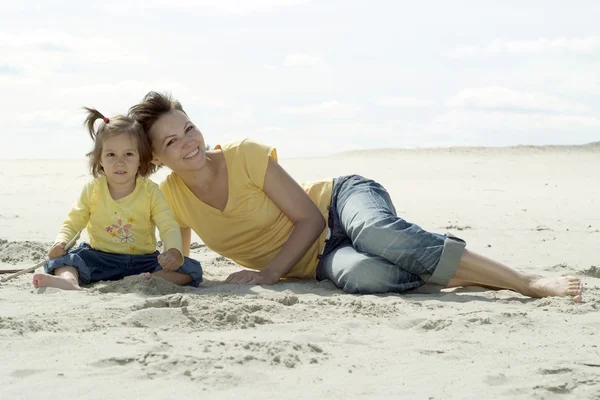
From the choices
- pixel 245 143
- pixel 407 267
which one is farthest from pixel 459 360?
pixel 245 143

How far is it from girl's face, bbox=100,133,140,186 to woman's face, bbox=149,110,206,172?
4.8 inches

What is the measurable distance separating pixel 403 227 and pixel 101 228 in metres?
1.68

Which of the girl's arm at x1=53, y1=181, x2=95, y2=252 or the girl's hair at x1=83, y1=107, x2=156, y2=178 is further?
the girl's arm at x1=53, y1=181, x2=95, y2=252

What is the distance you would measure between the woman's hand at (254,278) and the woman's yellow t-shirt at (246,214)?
250 millimetres

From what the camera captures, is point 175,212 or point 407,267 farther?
point 175,212

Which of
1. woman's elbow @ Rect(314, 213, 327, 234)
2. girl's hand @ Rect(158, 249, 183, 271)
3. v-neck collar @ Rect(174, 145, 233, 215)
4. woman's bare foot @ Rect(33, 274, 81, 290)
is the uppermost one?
v-neck collar @ Rect(174, 145, 233, 215)

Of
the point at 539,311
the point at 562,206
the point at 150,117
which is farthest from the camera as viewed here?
the point at 562,206

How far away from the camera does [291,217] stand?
4.22m

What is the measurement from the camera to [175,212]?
4.40 m

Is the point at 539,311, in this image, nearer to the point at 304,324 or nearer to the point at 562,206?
the point at 304,324

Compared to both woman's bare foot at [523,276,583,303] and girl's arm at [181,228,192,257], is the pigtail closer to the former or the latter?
girl's arm at [181,228,192,257]

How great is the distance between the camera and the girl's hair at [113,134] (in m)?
4.02

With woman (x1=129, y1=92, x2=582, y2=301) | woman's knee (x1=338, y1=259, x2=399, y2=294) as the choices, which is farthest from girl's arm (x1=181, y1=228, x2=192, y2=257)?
woman's knee (x1=338, y1=259, x2=399, y2=294)

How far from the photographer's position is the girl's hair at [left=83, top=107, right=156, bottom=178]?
4023 mm
